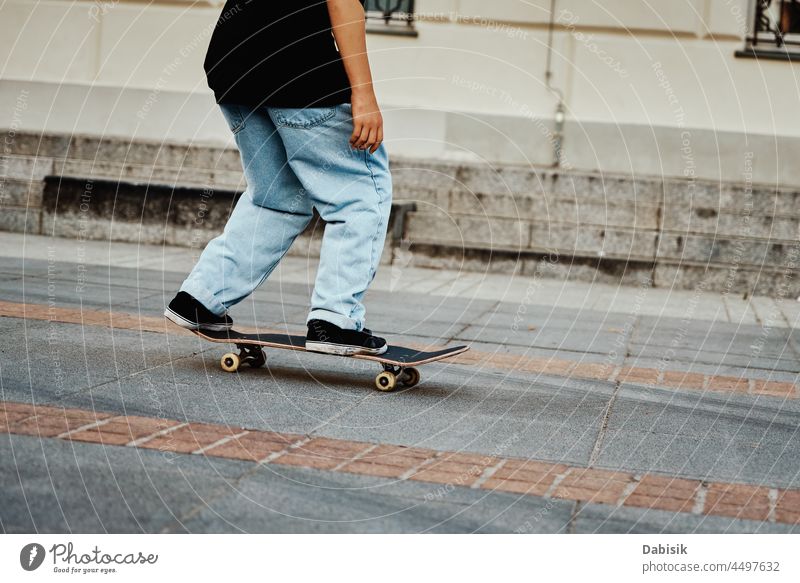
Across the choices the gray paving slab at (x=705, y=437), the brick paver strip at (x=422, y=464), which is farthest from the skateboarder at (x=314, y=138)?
the gray paving slab at (x=705, y=437)

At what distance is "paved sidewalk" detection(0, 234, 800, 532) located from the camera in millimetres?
2773

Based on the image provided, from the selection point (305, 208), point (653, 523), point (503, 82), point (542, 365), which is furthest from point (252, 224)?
point (503, 82)

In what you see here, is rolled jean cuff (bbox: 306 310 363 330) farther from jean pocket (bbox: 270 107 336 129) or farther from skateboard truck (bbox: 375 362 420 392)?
jean pocket (bbox: 270 107 336 129)

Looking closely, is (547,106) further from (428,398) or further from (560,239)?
(428,398)

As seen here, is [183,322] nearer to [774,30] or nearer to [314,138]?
[314,138]

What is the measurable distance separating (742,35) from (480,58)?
8.05ft

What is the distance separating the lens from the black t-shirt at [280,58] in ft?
13.6

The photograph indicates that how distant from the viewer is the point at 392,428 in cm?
375

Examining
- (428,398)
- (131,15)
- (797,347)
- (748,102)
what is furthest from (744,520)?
(131,15)

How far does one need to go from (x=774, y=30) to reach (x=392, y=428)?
27.3 ft

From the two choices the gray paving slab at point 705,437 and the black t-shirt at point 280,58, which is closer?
the gray paving slab at point 705,437

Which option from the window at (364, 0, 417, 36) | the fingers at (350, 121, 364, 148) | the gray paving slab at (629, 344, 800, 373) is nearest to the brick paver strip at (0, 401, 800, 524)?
the fingers at (350, 121, 364, 148)

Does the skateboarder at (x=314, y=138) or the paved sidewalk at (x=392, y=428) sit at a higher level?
the skateboarder at (x=314, y=138)

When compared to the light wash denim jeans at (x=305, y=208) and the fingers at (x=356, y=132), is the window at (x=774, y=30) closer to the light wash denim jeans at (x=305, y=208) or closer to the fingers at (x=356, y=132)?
the light wash denim jeans at (x=305, y=208)
